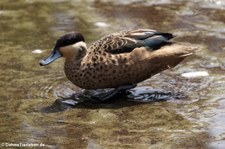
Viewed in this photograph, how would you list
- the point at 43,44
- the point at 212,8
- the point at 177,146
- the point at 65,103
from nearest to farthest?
the point at 177,146 → the point at 65,103 → the point at 43,44 → the point at 212,8

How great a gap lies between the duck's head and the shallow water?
332 mm

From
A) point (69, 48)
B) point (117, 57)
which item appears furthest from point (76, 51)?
point (117, 57)

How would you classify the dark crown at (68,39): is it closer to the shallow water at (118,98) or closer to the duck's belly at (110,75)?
the duck's belly at (110,75)

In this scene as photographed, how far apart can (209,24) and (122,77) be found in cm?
252

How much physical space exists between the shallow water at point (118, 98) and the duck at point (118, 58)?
0.70 ft

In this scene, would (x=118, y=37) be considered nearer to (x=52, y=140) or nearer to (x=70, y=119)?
(x=70, y=119)

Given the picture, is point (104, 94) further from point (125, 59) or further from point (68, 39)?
point (68, 39)

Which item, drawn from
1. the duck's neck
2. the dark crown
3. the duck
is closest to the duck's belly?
the duck

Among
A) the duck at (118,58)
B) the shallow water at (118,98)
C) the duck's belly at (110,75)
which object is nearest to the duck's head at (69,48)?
the duck at (118,58)

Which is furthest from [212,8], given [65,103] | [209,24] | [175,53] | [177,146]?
[177,146]

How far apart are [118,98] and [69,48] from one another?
0.61 metres

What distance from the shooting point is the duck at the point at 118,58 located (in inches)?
231

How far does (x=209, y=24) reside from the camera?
26.6 ft

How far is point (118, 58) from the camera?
5844 millimetres
